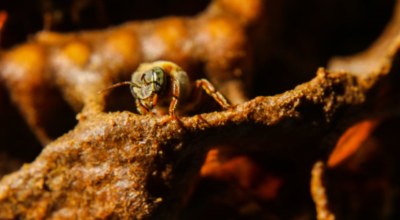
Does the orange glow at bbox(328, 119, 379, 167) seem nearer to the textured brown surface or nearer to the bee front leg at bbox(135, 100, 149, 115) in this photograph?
the textured brown surface

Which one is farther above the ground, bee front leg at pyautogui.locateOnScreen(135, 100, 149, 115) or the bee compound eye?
the bee compound eye

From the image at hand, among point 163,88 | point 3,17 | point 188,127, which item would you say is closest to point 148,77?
point 163,88

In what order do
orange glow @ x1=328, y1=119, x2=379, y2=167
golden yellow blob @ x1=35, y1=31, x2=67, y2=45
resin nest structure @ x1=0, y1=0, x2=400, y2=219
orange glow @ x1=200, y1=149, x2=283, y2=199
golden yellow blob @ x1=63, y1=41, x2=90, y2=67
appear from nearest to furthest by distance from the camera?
resin nest structure @ x1=0, y1=0, x2=400, y2=219
orange glow @ x1=200, y1=149, x2=283, y2=199
orange glow @ x1=328, y1=119, x2=379, y2=167
golden yellow blob @ x1=63, y1=41, x2=90, y2=67
golden yellow blob @ x1=35, y1=31, x2=67, y2=45

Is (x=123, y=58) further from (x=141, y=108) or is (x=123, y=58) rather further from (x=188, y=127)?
(x=188, y=127)

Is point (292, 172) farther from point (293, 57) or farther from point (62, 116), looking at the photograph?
point (62, 116)

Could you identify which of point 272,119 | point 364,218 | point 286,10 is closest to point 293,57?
point 286,10

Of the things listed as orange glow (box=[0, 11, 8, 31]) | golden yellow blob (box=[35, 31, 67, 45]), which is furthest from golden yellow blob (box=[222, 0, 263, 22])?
orange glow (box=[0, 11, 8, 31])
